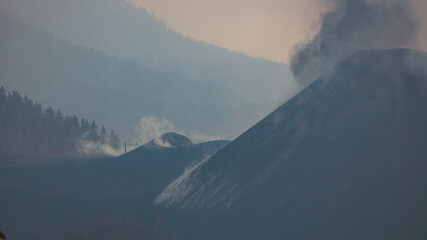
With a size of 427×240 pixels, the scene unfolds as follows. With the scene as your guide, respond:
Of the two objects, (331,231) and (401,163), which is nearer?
(331,231)

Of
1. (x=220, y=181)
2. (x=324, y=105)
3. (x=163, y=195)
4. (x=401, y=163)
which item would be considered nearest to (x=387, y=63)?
(x=324, y=105)

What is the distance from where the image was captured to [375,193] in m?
135

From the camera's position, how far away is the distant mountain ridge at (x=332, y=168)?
131m

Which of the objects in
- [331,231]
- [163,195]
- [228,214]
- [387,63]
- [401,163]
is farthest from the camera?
[163,195]

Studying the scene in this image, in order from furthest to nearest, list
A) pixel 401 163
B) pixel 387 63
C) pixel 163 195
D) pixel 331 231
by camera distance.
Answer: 1. pixel 163 195
2. pixel 387 63
3. pixel 401 163
4. pixel 331 231

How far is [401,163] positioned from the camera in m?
138

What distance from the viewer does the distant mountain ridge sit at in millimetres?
131000

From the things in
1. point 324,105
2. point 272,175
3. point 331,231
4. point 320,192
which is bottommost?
point 331,231

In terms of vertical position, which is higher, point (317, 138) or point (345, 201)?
point (317, 138)

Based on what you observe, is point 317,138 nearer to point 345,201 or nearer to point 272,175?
point 272,175

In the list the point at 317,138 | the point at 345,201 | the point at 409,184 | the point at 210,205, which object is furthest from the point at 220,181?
the point at 409,184

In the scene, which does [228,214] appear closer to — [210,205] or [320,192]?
[210,205]

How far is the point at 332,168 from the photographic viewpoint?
149 meters

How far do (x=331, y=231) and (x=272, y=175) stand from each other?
31.6m
